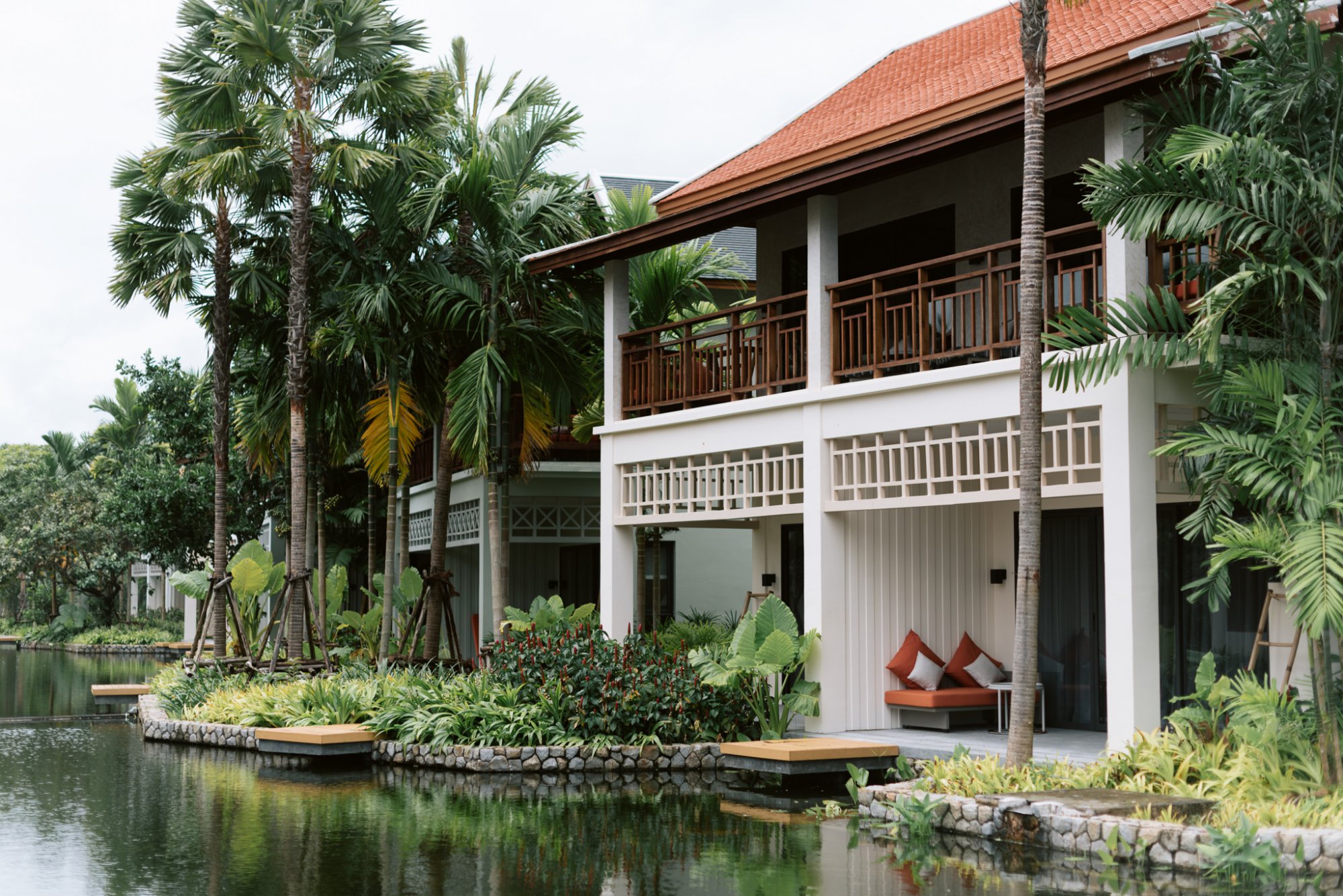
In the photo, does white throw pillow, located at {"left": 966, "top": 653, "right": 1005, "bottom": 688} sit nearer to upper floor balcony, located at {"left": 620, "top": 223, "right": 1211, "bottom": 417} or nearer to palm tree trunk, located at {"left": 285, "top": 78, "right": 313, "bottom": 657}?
upper floor balcony, located at {"left": 620, "top": 223, "right": 1211, "bottom": 417}

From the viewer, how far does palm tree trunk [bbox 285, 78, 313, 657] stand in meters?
17.6

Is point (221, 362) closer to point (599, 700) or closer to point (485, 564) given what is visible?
point (485, 564)

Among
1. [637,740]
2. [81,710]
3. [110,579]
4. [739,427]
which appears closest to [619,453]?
[739,427]

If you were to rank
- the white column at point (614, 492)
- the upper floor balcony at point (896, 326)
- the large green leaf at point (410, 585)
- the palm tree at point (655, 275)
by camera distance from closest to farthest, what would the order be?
the upper floor balcony at point (896, 326) → the white column at point (614, 492) → the palm tree at point (655, 275) → the large green leaf at point (410, 585)

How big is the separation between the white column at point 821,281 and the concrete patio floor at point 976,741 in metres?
3.43

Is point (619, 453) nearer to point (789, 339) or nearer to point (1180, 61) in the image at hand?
point (789, 339)

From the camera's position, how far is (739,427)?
48.2 feet

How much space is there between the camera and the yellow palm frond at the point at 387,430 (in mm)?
18969

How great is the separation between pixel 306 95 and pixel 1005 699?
11.3 meters

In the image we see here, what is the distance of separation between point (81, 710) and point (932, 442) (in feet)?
51.0

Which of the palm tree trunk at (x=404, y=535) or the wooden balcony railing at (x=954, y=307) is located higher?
the wooden balcony railing at (x=954, y=307)

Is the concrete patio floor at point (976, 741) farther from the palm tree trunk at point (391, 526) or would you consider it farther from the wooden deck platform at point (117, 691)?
the wooden deck platform at point (117, 691)

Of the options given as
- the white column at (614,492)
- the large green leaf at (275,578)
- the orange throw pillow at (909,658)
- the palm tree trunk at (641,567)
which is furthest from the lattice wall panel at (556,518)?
the orange throw pillow at (909,658)

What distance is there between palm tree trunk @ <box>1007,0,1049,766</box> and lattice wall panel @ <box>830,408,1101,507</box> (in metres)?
0.96
